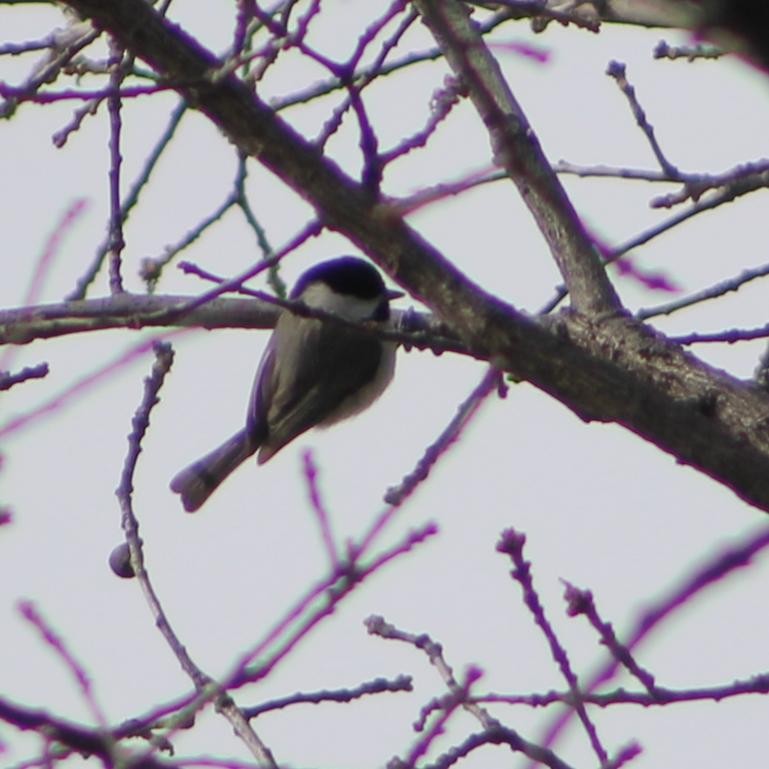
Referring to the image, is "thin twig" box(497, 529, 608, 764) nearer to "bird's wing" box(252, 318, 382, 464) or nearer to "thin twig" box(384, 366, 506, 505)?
"thin twig" box(384, 366, 506, 505)

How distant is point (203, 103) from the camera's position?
2072 mm

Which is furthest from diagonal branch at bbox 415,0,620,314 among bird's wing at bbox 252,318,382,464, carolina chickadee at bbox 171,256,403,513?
bird's wing at bbox 252,318,382,464

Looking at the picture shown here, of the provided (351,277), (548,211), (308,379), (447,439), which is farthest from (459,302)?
(351,277)

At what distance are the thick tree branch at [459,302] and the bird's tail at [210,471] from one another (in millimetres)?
4638

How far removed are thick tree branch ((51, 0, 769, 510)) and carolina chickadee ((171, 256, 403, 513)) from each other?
4493 mm

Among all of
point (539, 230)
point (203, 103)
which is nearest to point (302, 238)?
point (203, 103)

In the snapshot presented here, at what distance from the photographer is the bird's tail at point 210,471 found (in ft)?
22.3

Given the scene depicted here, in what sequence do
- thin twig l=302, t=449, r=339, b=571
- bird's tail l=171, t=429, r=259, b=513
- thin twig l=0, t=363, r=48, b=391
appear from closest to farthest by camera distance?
thin twig l=302, t=449, r=339, b=571 → thin twig l=0, t=363, r=48, b=391 → bird's tail l=171, t=429, r=259, b=513

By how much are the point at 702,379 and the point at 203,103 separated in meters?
1.02

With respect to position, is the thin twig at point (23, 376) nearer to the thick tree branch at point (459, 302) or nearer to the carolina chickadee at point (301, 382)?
the thick tree branch at point (459, 302)

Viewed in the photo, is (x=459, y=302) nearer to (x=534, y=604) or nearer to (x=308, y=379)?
(x=534, y=604)

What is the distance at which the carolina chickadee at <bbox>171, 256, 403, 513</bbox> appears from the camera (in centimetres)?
687

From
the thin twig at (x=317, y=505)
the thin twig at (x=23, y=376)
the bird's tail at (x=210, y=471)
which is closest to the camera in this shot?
the thin twig at (x=317, y=505)

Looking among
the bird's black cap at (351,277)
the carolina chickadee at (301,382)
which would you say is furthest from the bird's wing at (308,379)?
the bird's black cap at (351,277)
